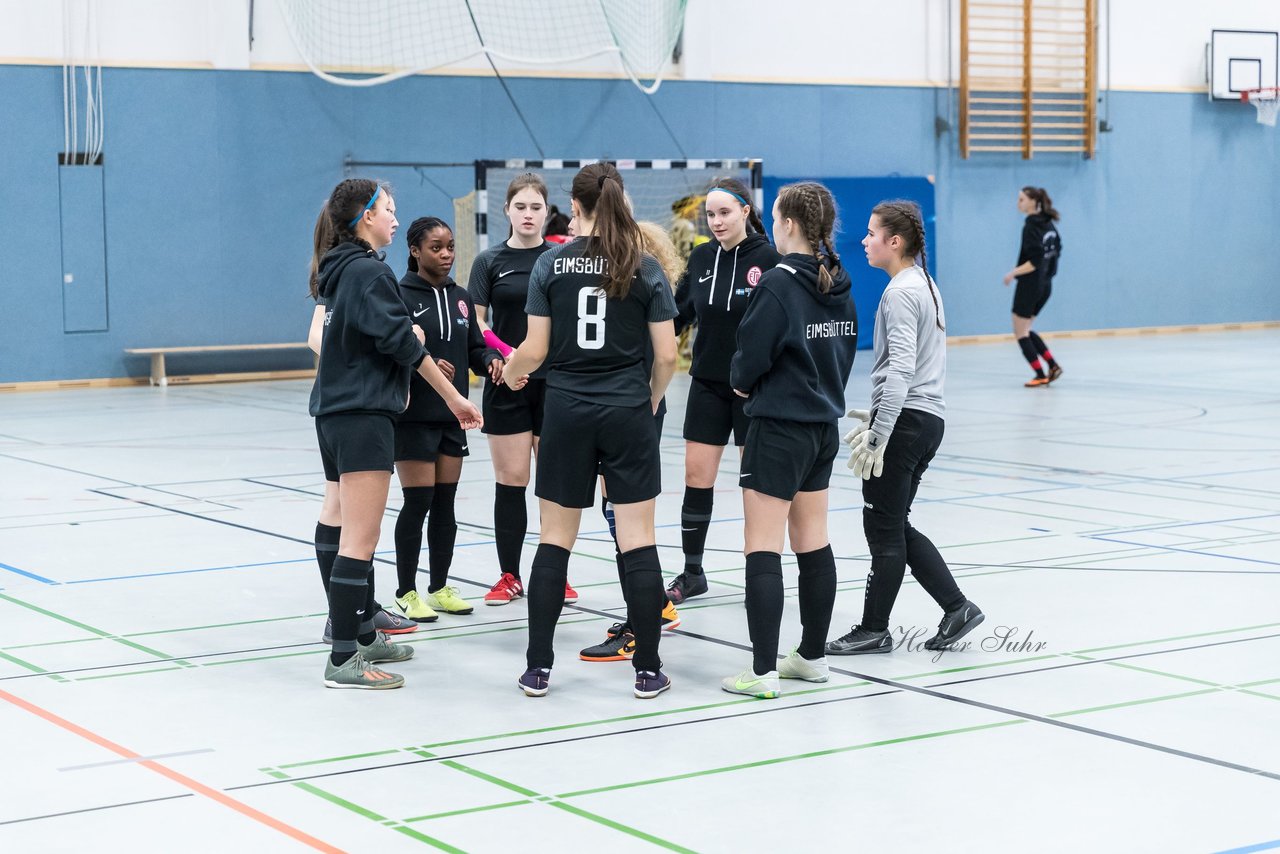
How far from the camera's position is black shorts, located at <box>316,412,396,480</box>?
5.36m

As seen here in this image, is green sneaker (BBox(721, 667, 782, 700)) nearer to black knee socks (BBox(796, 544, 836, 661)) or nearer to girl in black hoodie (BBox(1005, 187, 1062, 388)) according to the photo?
black knee socks (BBox(796, 544, 836, 661))

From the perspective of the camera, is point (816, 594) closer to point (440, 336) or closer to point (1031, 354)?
point (440, 336)

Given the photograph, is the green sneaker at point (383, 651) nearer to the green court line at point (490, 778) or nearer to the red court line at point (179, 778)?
the red court line at point (179, 778)

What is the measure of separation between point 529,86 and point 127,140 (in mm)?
4937

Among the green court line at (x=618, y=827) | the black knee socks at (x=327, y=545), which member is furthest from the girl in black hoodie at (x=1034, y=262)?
the green court line at (x=618, y=827)

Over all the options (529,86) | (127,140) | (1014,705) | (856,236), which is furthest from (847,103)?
(1014,705)

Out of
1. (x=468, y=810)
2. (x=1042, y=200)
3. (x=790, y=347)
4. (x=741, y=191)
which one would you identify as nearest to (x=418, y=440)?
(x=741, y=191)

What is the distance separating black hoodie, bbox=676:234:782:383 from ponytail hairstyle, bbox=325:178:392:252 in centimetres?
148

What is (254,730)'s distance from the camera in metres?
4.88

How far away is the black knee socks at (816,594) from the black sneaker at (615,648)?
65cm

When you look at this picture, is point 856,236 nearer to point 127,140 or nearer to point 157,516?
point 127,140

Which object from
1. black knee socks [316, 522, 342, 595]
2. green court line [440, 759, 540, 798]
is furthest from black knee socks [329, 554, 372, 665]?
green court line [440, 759, 540, 798]

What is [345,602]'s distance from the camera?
5398 mm

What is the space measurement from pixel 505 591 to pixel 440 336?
1.14m
